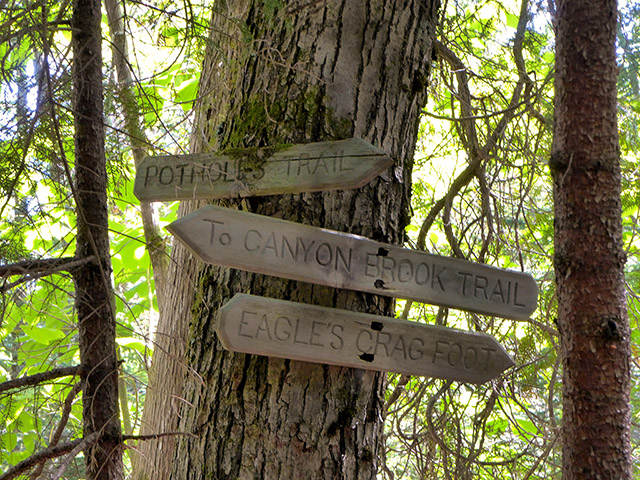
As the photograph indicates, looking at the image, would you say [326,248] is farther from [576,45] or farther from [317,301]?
[576,45]

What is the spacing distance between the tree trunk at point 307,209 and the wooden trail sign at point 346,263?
10 cm

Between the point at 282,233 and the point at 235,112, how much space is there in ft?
1.79

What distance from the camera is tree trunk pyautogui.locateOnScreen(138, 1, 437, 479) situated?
1.76 metres

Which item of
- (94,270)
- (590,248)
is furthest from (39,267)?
(590,248)

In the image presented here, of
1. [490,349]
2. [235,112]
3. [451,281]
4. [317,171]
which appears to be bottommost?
[490,349]

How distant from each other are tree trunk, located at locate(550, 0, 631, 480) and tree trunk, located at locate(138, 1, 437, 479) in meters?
0.92

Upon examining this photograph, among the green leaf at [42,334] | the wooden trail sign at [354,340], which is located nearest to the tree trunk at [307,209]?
the wooden trail sign at [354,340]

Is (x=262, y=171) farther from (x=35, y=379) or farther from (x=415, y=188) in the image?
(x=415, y=188)

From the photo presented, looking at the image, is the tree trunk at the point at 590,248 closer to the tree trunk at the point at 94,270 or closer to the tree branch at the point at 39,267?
the tree trunk at the point at 94,270

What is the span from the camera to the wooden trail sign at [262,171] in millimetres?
1775

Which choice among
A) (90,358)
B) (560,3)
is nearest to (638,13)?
(560,3)

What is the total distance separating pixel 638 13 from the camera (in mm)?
4484

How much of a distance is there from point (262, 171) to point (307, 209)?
0.18m

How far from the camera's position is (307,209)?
6.20 feet
